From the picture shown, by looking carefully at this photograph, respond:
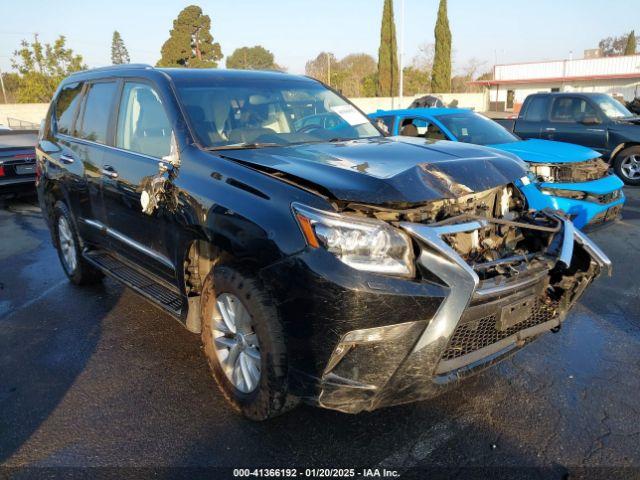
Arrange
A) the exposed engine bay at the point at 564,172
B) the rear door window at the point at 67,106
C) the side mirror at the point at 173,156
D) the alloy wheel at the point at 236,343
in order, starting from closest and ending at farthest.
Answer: the alloy wheel at the point at 236,343, the side mirror at the point at 173,156, the rear door window at the point at 67,106, the exposed engine bay at the point at 564,172

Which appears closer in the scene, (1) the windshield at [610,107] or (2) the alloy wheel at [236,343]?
(2) the alloy wheel at [236,343]

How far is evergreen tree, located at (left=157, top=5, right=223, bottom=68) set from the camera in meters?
53.8

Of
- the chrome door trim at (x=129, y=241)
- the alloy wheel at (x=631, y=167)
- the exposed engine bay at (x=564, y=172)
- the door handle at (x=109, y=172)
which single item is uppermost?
the door handle at (x=109, y=172)

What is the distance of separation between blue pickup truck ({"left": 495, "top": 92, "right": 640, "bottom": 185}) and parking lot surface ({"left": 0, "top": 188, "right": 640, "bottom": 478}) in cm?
662

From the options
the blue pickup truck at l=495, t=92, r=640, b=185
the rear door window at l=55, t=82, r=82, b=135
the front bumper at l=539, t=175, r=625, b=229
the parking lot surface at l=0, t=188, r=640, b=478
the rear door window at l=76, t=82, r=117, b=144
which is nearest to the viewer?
the parking lot surface at l=0, t=188, r=640, b=478

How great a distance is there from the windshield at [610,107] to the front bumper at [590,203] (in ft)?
14.6

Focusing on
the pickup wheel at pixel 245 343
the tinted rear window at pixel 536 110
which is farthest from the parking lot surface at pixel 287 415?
the tinted rear window at pixel 536 110

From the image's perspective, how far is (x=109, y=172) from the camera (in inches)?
150

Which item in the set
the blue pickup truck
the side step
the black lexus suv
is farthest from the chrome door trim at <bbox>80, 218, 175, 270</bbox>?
the blue pickup truck

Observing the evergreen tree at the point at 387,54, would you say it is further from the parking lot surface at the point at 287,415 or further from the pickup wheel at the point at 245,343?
the pickup wheel at the point at 245,343

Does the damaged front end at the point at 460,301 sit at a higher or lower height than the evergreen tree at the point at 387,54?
lower

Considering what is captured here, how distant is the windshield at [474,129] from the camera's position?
23.1ft

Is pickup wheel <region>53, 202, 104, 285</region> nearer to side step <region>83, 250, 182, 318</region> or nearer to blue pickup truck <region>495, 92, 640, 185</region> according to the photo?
side step <region>83, 250, 182, 318</region>

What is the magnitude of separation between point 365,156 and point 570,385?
76.1 inches
